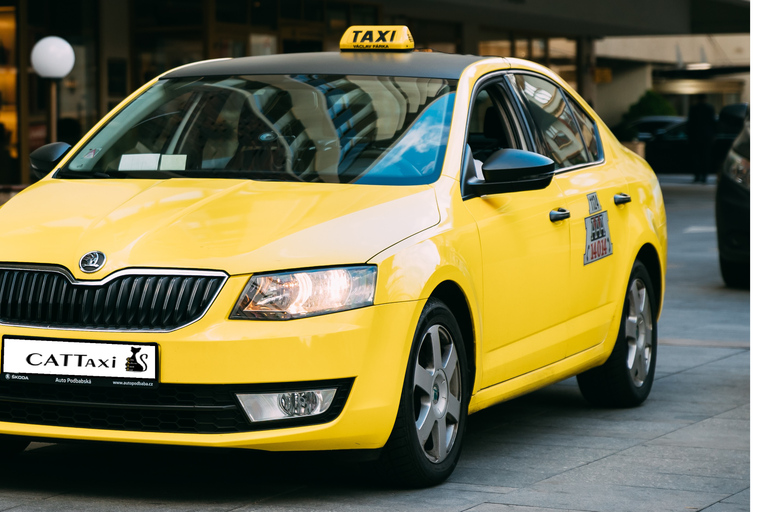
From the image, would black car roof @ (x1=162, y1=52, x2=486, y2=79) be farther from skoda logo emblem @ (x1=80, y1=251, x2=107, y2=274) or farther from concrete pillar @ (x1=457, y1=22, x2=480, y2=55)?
concrete pillar @ (x1=457, y1=22, x2=480, y2=55)

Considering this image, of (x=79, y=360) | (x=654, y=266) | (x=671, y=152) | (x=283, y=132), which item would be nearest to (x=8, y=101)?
(x=654, y=266)

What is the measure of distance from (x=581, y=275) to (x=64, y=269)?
101 inches

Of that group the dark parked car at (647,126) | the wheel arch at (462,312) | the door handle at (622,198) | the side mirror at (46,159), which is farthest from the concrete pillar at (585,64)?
the wheel arch at (462,312)

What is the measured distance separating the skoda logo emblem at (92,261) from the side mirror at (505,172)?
4.82 feet

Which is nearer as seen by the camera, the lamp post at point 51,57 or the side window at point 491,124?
the side window at point 491,124

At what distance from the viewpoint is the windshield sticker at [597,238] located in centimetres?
624

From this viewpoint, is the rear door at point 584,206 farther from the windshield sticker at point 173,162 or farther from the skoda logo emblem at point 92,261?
the skoda logo emblem at point 92,261

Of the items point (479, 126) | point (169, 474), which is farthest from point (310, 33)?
point (169, 474)

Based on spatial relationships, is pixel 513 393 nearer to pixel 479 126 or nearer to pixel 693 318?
pixel 479 126

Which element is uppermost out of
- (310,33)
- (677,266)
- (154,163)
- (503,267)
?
(310,33)

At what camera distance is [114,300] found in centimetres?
442

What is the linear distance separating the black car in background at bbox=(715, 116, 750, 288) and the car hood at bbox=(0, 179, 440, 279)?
7700 millimetres

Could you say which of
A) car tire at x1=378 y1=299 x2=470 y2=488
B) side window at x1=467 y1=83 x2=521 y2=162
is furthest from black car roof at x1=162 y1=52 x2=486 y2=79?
car tire at x1=378 y1=299 x2=470 y2=488

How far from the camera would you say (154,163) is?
5578mm
